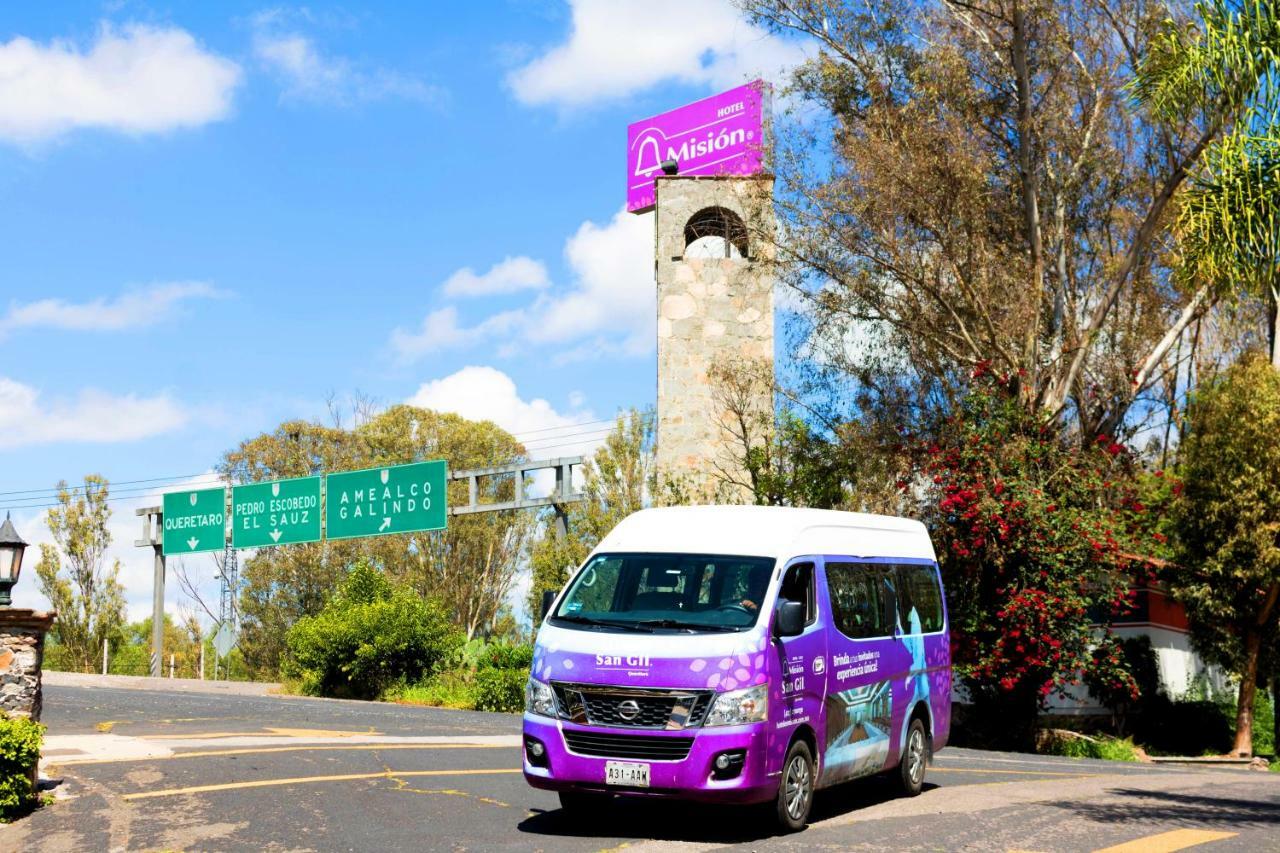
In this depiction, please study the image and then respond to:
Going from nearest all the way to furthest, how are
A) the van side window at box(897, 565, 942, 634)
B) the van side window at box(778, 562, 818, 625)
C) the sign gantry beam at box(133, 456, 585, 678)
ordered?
the van side window at box(778, 562, 818, 625), the van side window at box(897, 565, 942, 634), the sign gantry beam at box(133, 456, 585, 678)

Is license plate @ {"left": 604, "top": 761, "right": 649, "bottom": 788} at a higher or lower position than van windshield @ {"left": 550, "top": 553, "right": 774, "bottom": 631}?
lower

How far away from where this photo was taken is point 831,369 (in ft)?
94.1

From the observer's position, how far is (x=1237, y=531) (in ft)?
90.4

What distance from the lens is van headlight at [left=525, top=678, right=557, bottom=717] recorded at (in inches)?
393

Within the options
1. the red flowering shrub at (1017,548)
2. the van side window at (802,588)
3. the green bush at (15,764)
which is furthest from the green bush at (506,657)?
the van side window at (802,588)

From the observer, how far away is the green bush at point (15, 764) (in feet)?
35.0

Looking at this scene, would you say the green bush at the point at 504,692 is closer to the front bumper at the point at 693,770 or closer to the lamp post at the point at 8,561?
the lamp post at the point at 8,561

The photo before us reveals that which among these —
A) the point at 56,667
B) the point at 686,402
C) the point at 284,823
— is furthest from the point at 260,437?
the point at 284,823

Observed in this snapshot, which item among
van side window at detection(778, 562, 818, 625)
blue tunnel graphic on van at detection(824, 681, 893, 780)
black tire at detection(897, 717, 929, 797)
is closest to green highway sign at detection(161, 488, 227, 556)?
black tire at detection(897, 717, 929, 797)

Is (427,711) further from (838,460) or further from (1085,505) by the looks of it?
(1085,505)

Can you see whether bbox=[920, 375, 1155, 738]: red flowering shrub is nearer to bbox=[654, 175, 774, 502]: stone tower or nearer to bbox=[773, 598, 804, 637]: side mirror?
bbox=[654, 175, 774, 502]: stone tower

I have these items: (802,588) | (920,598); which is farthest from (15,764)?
(920,598)

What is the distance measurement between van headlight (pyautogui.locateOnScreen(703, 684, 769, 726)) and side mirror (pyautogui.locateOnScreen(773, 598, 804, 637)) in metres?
0.58

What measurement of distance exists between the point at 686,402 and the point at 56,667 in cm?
2954
